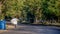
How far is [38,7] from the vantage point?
2707 inches

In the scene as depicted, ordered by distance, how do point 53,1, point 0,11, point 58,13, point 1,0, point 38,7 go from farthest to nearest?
point 38,7 < point 53,1 < point 58,13 < point 0,11 < point 1,0

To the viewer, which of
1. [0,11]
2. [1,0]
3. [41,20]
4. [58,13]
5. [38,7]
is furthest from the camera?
[38,7]

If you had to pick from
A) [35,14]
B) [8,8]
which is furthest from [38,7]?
[8,8]

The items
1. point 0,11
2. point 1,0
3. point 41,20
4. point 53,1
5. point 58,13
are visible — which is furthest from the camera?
point 41,20

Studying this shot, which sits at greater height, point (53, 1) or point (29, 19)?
point (53, 1)

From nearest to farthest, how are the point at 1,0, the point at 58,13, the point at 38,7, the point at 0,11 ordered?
the point at 1,0
the point at 0,11
the point at 58,13
the point at 38,7

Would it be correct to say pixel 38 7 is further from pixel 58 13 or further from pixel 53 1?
pixel 58 13

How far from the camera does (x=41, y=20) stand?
6438 cm

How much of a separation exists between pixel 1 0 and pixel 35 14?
133 feet

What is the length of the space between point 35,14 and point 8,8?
37.5 metres

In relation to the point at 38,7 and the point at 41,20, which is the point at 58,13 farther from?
the point at 38,7

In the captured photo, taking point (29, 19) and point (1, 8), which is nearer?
point (1, 8)

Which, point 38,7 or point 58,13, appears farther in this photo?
point 38,7

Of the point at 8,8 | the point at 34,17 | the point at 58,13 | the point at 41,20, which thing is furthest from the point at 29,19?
the point at 8,8
